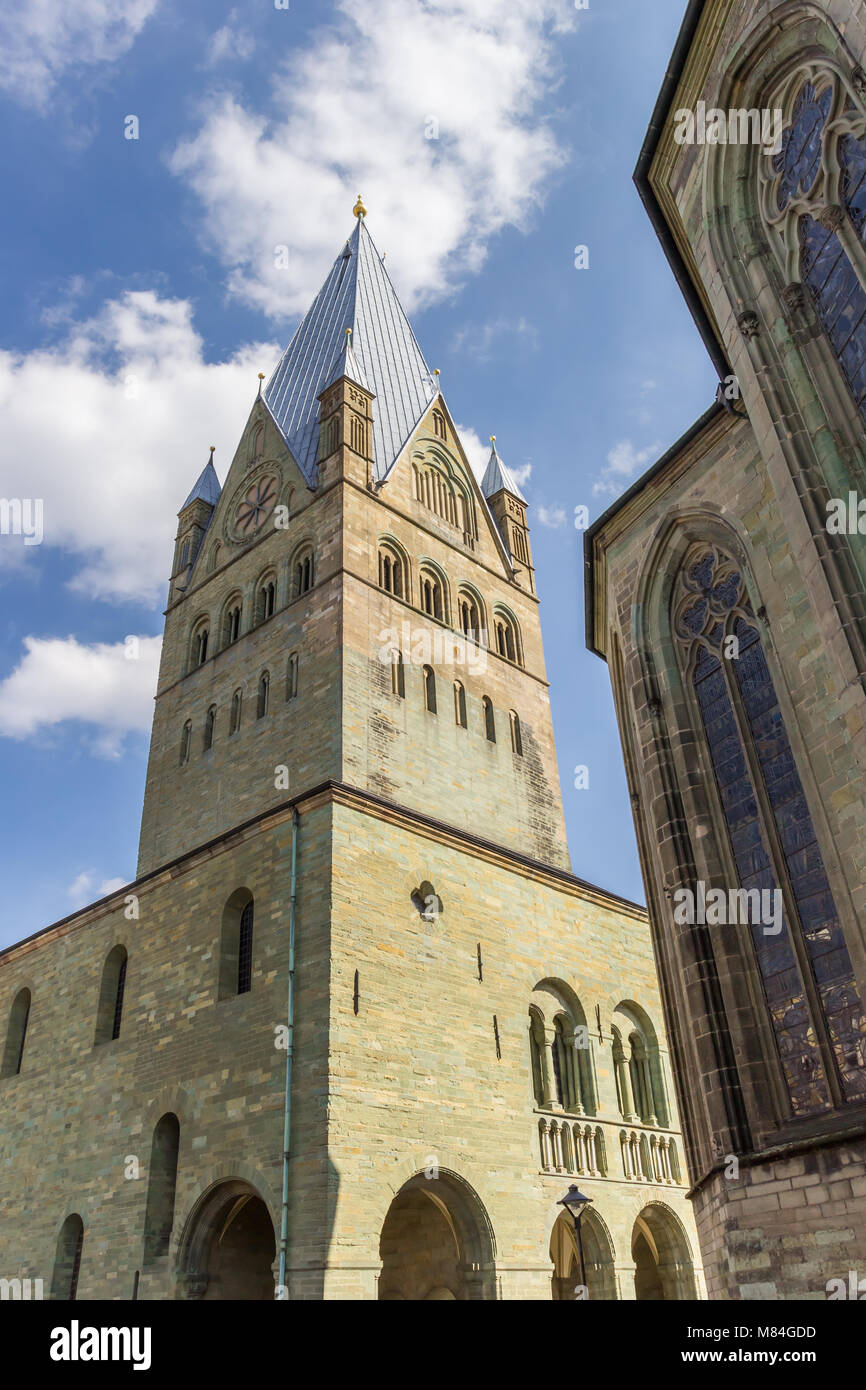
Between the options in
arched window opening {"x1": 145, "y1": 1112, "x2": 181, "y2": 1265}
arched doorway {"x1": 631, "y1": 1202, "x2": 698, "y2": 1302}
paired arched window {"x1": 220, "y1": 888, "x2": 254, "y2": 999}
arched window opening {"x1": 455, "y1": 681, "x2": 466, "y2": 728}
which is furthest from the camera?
arched window opening {"x1": 455, "y1": 681, "x2": 466, "y2": 728}

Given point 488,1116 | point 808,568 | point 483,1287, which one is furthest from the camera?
point 488,1116

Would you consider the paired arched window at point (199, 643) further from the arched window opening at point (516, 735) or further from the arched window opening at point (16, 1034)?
the arched window opening at point (16, 1034)

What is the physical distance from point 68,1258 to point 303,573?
17.8 meters

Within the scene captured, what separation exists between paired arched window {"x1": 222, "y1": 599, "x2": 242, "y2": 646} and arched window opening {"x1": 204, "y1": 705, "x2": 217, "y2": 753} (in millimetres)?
2359

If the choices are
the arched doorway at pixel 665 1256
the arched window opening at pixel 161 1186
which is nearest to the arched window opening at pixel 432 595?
the arched window opening at pixel 161 1186

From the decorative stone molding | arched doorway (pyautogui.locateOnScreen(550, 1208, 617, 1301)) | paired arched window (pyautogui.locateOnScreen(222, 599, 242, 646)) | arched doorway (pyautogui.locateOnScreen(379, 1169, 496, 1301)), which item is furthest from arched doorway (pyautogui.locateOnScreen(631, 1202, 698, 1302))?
paired arched window (pyautogui.locateOnScreen(222, 599, 242, 646))

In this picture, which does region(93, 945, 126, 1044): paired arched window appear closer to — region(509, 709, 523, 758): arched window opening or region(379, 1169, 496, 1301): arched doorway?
region(379, 1169, 496, 1301): arched doorway

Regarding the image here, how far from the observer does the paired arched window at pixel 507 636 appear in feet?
102

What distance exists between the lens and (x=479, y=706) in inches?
1107

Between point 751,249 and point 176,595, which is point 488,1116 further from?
point 176,595

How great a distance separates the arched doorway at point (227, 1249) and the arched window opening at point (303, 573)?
1548cm

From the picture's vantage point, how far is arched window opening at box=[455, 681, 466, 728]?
88.7ft
